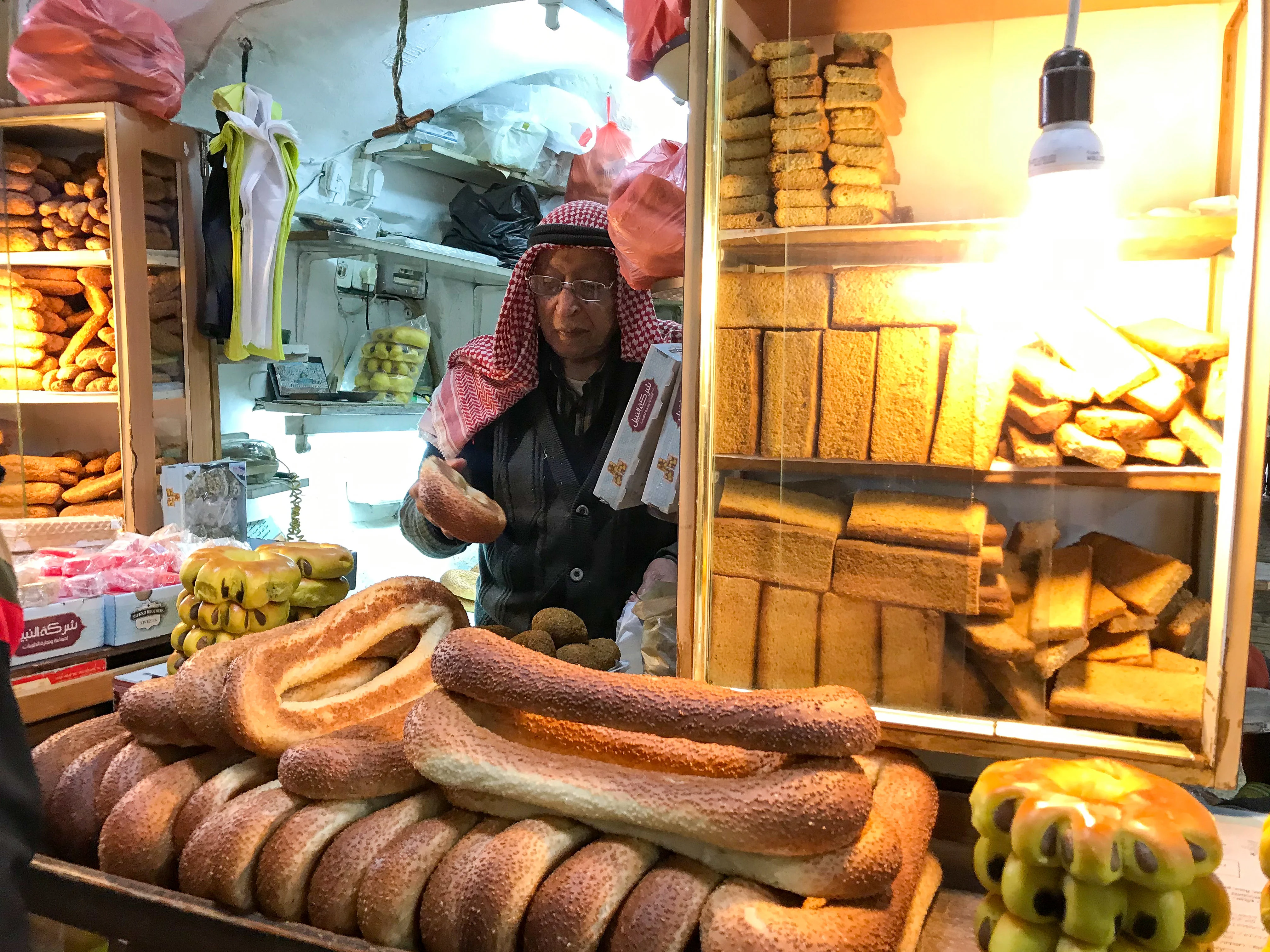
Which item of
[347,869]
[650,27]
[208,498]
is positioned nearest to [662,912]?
[347,869]

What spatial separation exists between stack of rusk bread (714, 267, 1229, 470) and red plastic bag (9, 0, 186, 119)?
284cm

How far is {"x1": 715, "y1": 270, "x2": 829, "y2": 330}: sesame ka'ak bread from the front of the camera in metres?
1.26

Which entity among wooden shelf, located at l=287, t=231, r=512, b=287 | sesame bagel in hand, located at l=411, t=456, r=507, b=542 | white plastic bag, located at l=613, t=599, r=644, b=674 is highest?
wooden shelf, located at l=287, t=231, r=512, b=287

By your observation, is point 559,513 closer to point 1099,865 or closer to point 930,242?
point 930,242

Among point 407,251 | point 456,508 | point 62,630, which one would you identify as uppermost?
point 407,251

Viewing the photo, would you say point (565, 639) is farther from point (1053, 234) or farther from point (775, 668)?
point (1053, 234)

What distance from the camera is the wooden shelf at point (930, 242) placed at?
1.09 metres

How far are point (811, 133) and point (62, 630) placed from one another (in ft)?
6.35

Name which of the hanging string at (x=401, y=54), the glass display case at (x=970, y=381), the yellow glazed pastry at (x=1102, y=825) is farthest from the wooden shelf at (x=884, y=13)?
the hanging string at (x=401, y=54)

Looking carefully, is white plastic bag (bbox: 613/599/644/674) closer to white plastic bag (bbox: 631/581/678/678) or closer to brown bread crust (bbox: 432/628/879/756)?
white plastic bag (bbox: 631/581/678/678)

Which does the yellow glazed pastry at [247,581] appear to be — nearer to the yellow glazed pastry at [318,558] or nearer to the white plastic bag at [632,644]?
the yellow glazed pastry at [318,558]

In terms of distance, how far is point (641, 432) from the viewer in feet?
5.36

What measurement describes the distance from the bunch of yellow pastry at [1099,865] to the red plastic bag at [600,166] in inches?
76.2

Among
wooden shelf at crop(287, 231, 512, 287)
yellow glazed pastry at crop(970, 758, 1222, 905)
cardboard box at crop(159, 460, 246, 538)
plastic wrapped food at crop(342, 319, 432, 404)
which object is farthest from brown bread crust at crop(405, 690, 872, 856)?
plastic wrapped food at crop(342, 319, 432, 404)
